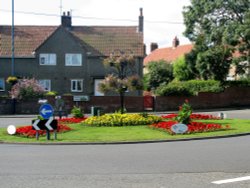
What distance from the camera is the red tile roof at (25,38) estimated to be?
5350 centimetres

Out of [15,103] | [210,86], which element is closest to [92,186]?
[15,103]

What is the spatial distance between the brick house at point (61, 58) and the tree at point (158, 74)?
34.5ft

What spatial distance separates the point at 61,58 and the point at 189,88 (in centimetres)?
1479

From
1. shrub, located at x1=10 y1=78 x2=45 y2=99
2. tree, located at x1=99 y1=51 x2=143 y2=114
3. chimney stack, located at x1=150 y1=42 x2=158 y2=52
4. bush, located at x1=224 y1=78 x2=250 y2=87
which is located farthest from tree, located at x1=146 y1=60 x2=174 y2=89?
tree, located at x1=99 y1=51 x2=143 y2=114

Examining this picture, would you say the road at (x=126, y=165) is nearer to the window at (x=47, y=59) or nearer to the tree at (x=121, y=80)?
the tree at (x=121, y=80)

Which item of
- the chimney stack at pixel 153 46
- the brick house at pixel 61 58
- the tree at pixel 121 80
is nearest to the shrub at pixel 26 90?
the brick house at pixel 61 58

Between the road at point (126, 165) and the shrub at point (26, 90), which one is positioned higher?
the shrub at point (26, 90)

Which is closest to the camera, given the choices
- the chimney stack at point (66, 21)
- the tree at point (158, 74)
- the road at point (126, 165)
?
the road at point (126, 165)

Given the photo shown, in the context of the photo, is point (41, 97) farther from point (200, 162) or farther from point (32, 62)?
point (200, 162)

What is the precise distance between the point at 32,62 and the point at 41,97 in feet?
37.1

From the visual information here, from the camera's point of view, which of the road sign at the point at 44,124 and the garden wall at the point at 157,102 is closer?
the road sign at the point at 44,124

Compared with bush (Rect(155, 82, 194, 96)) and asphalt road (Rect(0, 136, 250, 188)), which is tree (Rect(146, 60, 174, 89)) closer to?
bush (Rect(155, 82, 194, 96))

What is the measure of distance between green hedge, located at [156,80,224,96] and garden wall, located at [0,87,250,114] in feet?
1.48

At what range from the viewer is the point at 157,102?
45.1m
